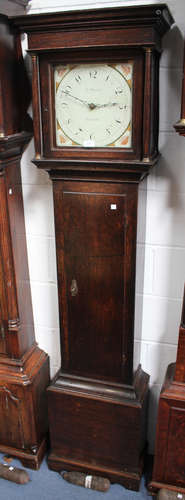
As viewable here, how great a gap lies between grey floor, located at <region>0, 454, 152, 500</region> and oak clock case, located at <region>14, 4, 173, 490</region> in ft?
0.14

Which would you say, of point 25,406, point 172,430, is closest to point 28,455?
point 25,406

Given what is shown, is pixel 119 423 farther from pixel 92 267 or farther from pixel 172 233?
pixel 172 233

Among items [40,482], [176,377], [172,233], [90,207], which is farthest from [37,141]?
[40,482]

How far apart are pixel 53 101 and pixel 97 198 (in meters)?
0.33

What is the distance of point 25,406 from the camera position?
1811mm

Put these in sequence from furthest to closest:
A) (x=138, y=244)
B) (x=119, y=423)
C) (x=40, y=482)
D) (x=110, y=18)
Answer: (x=40, y=482), (x=119, y=423), (x=138, y=244), (x=110, y=18)

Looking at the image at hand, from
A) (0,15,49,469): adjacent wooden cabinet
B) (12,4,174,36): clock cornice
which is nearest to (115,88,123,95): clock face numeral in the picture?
(12,4,174,36): clock cornice

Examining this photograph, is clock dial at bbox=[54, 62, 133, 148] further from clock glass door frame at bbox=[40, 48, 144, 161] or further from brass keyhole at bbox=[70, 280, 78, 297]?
brass keyhole at bbox=[70, 280, 78, 297]

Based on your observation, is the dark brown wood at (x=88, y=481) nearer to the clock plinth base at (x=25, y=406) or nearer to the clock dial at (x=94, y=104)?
the clock plinth base at (x=25, y=406)

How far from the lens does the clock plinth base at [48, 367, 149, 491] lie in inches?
66.4

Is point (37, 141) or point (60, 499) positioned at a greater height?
point (37, 141)

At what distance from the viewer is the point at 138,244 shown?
1553mm

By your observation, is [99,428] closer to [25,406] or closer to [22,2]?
[25,406]

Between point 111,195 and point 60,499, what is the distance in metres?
1.19
